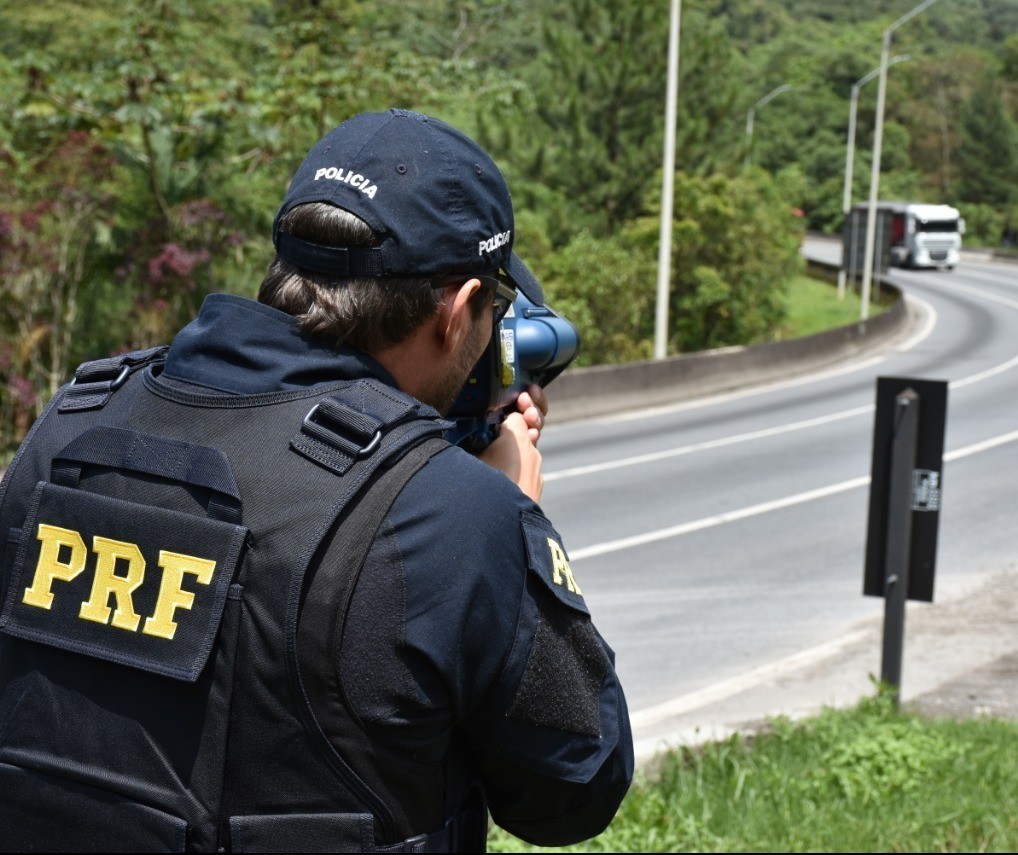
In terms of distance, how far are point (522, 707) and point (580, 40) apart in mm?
27677

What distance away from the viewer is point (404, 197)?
177cm

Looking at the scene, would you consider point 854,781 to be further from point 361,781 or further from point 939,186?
point 939,186

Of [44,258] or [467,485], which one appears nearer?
[467,485]

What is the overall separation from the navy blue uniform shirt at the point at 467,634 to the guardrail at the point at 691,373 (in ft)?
47.2

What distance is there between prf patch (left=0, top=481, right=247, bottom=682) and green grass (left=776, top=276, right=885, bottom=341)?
102ft

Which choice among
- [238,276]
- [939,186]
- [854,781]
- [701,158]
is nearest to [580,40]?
[701,158]

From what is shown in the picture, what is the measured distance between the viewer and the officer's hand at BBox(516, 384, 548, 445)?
223cm

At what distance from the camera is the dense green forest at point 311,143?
14531mm

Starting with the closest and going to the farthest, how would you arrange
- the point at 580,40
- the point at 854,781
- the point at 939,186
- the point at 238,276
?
the point at 854,781
the point at 238,276
the point at 580,40
the point at 939,186

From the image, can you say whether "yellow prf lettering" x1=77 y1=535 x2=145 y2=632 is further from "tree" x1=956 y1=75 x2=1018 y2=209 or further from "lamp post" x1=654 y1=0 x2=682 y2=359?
"tree" x1=956 y1=75 x2=1018 y2=209

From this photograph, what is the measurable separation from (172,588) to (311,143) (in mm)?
16304

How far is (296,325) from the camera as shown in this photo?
1.78 meters

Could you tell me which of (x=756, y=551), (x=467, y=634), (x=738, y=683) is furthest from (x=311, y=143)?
(x=467, y=634)

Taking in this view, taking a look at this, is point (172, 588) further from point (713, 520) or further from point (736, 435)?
point (736, 435)
